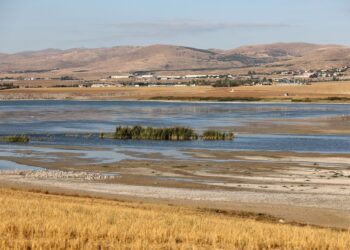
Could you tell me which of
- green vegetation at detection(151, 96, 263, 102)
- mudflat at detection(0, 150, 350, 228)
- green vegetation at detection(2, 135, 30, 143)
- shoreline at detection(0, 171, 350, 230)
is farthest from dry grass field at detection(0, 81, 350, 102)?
shoreline at detection(0, 171, 350, 230)

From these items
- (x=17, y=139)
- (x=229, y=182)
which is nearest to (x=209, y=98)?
(x=17, y=139)

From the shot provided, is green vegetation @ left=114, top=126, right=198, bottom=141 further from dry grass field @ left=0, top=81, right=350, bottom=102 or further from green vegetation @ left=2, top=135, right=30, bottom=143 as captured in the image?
dry grass field @ left=0, top=81, right=350, bottom=102

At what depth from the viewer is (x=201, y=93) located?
156 meters

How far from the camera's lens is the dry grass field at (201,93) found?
143m

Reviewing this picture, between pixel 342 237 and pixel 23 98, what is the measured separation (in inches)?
5902

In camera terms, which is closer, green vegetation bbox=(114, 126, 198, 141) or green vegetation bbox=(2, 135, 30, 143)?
green vegetation bbox=(2, 135, 30, 143)

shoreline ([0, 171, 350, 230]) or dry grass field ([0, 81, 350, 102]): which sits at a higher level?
shoreline ([0, 171, 350, 230])

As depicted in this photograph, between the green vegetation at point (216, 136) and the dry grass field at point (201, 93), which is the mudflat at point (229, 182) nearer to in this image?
the green vegetation at point (216, 136)

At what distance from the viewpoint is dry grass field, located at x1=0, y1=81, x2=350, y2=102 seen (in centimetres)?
14262

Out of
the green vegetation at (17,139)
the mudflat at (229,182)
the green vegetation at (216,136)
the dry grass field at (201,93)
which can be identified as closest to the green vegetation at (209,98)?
the dry grass field at (201,93)

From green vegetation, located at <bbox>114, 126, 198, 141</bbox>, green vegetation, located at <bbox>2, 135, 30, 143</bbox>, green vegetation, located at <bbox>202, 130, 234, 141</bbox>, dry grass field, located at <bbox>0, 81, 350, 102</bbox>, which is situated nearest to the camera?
green vegetation, located at <bbox>2, 135, 30, 143</bbox>

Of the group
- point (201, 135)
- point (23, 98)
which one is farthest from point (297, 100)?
point (201, 135)

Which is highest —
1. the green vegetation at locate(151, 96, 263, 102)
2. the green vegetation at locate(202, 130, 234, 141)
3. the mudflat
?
the mudflat

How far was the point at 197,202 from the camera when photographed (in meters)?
25.9
